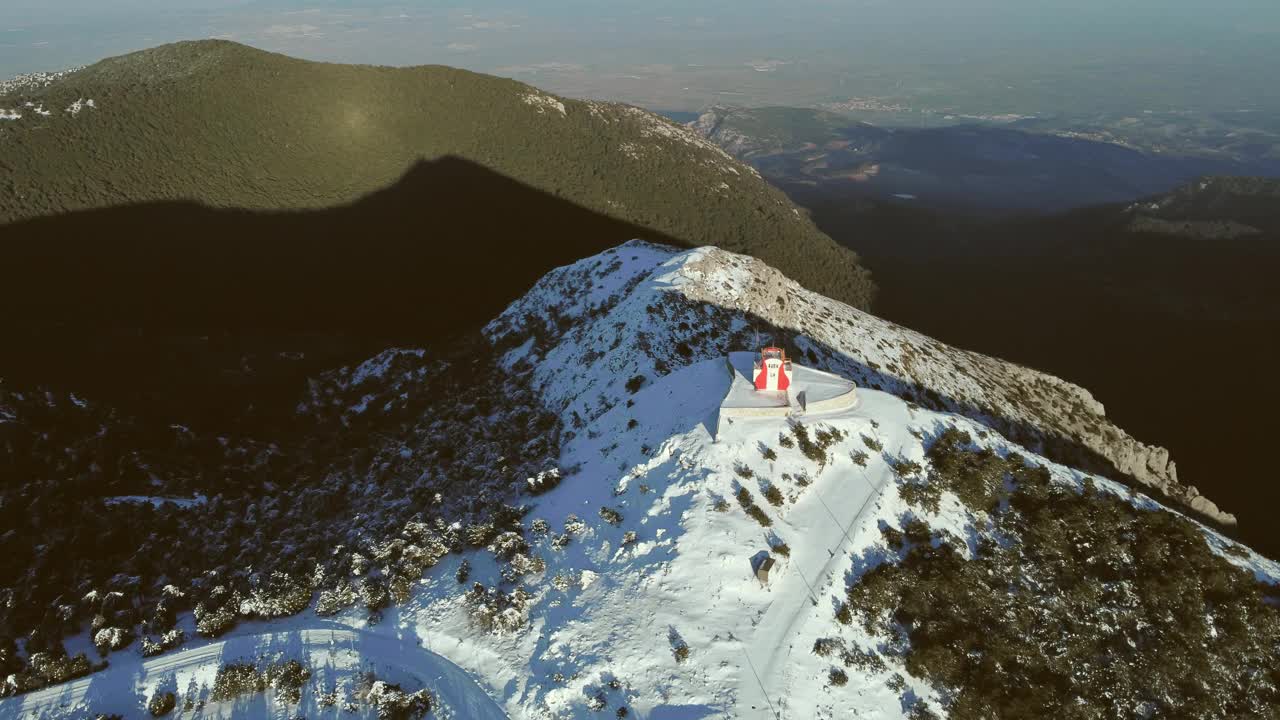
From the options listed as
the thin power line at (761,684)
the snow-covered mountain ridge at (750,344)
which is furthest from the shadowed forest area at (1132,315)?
the thin power line at (761,684)

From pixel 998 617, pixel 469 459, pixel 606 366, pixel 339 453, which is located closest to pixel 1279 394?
pixel 998 617

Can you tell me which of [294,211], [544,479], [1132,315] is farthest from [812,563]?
[1132,315]

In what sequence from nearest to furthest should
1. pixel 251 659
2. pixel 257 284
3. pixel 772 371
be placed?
pixel 251 659 < pixel 772 371 < pixel 257 284

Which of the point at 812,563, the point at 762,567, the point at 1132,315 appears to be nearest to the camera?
the point at 762,567

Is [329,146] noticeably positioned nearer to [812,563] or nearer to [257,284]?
[257,284]

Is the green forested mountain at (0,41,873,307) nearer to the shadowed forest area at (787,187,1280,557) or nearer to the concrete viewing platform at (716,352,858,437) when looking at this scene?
the shadowed forest area at (787,187,1280,557)

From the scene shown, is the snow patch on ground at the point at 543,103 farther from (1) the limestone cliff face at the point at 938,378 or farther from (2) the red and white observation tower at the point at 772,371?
(2) the red and white observation tower at the point at 772,371
